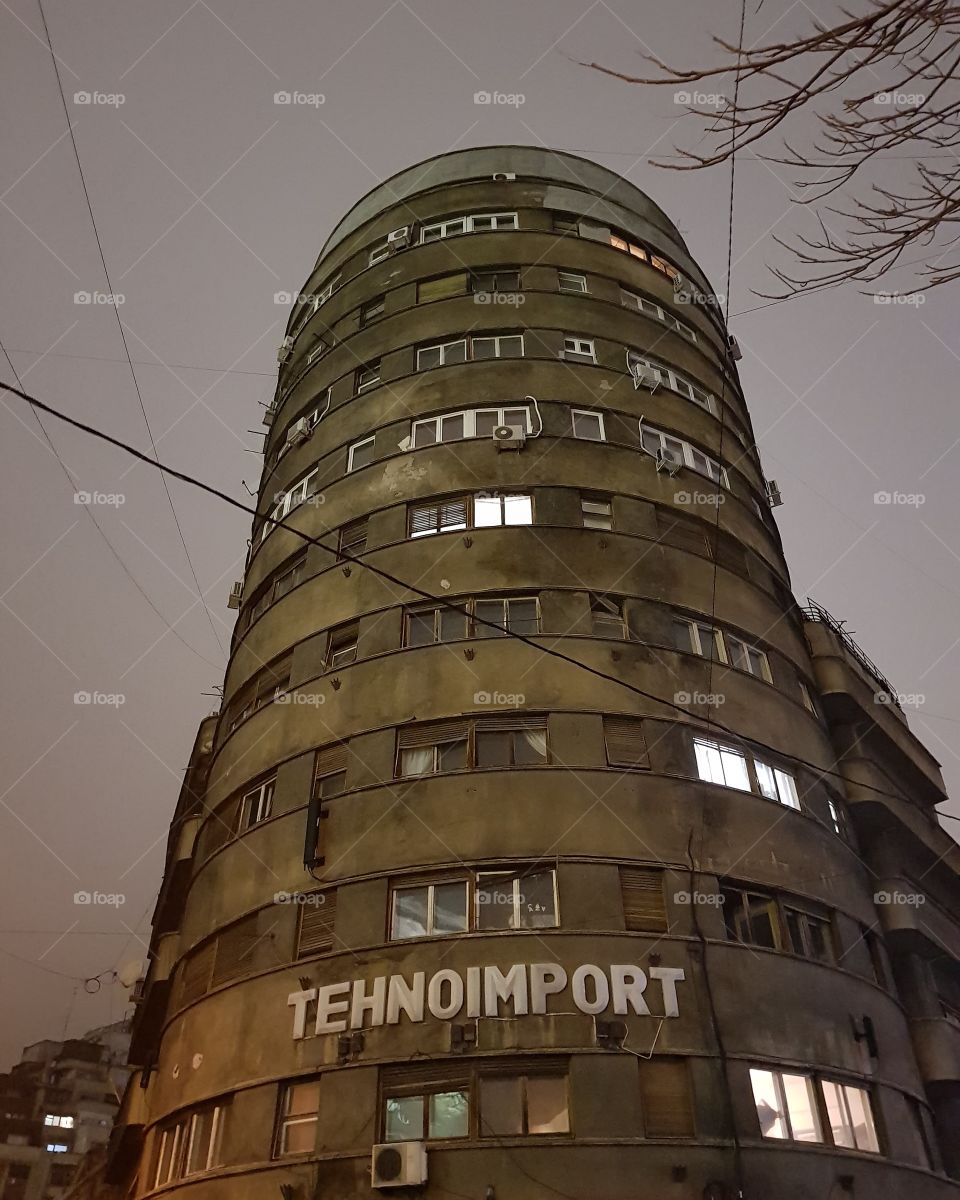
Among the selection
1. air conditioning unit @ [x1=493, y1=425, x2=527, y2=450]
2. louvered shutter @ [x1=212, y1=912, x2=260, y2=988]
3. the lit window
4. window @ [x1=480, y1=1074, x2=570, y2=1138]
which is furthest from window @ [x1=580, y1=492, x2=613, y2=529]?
window @ [x1=480, y1=1074, x2=570, y2=1138]

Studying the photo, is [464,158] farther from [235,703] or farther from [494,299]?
[235,703]

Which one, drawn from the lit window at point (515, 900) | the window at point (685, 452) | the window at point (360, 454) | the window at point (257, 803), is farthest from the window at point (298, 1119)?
the window at point (685, 452)

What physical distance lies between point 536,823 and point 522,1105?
4.27 m

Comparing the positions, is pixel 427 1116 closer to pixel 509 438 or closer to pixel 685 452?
pixel 509 438

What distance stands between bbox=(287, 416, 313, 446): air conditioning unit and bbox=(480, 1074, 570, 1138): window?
57.4ft

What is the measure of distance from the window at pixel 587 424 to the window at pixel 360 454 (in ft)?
16.8

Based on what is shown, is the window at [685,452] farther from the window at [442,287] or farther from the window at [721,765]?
the window at [721,765]

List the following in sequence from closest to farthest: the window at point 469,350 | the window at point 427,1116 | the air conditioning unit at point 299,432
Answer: the window at point 427,1116 < the window at point 469,350 < the air conditioning unit at point 299,432

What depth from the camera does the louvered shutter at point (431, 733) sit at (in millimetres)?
17125

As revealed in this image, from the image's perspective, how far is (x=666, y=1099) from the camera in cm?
1334

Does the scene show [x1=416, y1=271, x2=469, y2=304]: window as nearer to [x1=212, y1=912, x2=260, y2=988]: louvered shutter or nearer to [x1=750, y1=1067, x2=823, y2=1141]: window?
[x1=212, y1=912, x2=260, y2=988]: louvered shutter

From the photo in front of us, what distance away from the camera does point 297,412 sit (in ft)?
88.4

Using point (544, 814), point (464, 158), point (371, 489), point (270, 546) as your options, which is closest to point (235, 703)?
point (270, 546)

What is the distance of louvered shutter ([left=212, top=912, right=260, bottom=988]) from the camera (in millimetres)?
16641
